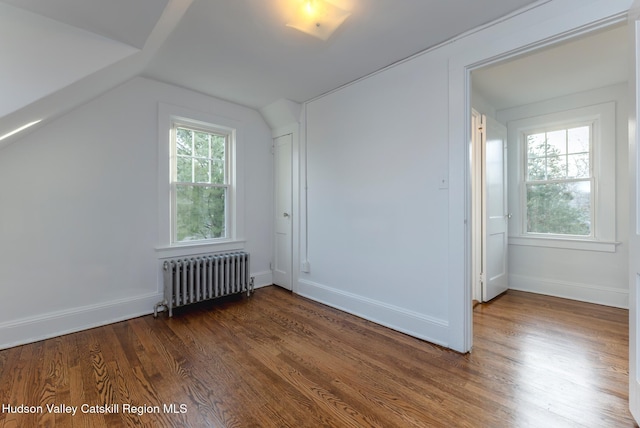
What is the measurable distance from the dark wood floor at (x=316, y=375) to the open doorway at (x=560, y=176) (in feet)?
2.70

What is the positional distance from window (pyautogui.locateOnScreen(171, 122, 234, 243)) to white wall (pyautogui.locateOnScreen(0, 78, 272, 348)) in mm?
249

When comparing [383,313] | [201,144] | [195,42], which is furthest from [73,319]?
[383,313]

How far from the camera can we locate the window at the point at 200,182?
10.5 feet

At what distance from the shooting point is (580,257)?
3.42m

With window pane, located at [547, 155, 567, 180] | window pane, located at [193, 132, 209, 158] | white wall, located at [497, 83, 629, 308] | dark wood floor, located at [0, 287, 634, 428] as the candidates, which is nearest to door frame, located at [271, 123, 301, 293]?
dark wood floor, located at [0, 287, 634, 428]

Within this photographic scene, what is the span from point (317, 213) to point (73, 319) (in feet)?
8.38

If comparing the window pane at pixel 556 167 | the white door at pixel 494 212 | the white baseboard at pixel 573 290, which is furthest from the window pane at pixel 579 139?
the white baseboard at pixel 573 290

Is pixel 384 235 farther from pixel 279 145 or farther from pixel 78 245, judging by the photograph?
pixel 78 245

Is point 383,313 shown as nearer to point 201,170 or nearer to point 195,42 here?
point 201,170

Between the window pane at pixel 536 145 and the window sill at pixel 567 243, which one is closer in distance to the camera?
the window sill at pixel 567 243

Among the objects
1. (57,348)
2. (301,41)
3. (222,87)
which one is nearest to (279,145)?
(222,87)

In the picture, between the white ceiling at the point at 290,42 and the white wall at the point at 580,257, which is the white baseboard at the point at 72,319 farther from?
the white wall at the point at 580,257

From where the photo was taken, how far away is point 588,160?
3.38 meters

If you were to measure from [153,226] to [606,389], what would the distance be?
3.88 meters
